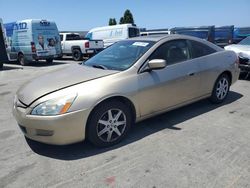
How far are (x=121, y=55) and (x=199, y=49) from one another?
62.5 inches

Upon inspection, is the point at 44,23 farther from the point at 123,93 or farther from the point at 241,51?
the point at 123,93

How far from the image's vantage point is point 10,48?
1527 centimetres

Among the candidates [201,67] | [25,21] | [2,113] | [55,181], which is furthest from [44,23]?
[55,181]

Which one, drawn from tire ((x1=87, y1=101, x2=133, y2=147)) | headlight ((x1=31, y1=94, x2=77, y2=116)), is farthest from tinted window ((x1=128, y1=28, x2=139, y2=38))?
headlight ((x1=31, y1=94, x2=77, y2=116))

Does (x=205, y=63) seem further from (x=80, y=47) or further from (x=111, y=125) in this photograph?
(x=80, y=47)

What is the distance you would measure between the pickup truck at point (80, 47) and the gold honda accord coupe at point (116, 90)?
11.6 metres

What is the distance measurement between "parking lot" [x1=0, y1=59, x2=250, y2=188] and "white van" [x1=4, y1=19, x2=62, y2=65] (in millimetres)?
10028

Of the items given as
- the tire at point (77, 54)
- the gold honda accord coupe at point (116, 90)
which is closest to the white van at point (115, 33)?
the tire at point (77, 54)

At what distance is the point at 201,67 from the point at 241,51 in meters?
3.61

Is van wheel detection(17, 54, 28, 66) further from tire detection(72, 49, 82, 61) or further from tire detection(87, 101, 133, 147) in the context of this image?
tire detection(87, 101, 133, 147)

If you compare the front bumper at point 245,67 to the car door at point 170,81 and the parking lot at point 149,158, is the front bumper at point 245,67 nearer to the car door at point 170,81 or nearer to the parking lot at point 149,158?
the parking lot at point 149,158

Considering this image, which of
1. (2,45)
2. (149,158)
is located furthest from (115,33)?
(149,158)

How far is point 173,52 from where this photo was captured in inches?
174

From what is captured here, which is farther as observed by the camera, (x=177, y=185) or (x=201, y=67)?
(x=201, y=67)
